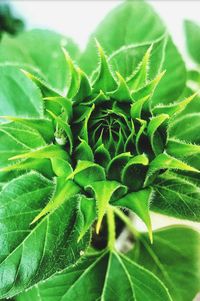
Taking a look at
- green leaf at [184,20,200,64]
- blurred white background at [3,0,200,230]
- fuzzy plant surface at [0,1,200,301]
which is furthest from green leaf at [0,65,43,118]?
blurred white background at [3,0,200,230]

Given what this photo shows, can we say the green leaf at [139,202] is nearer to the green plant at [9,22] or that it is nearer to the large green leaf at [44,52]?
the large green leaf at [44,52]

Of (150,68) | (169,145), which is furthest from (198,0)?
(169,145)

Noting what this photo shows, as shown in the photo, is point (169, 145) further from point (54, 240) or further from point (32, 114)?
point (32, 114)

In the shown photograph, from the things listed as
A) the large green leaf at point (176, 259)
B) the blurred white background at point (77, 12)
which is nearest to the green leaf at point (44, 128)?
the large green leaf at point (176, 259)

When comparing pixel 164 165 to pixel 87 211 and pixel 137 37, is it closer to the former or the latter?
pixel 87 211

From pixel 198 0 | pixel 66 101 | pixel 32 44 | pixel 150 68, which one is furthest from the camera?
pixel 198 0

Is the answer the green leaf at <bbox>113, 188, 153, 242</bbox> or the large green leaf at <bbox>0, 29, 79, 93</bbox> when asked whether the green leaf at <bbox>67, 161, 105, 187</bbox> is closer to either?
the green leaf at <bbox>113, 188, 153, 242</bbox>
